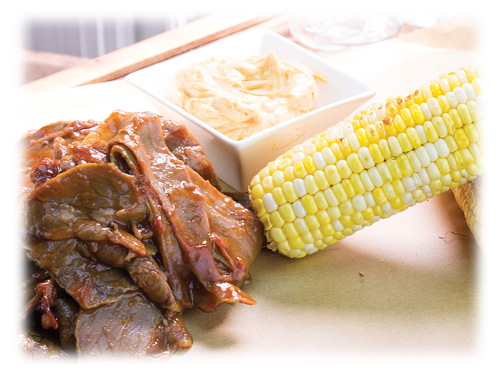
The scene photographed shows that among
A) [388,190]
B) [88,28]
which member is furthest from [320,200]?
[88,28]

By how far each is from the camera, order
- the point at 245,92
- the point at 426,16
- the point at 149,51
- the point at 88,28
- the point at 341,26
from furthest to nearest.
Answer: the point at 88,28 → the point at 426,16 → the point at 341,26 → the point at 149,51 → the point at 245,92

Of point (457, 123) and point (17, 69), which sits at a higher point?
point (457, 123)

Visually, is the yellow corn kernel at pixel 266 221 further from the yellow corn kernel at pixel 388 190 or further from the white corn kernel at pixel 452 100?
the white corn kernel at pixel 452 100

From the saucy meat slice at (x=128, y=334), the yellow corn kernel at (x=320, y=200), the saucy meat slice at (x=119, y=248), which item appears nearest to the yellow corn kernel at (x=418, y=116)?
the yellow corn kernel at (x=320, y=200)

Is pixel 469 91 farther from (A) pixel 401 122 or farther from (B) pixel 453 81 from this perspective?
(A) pixel 401 122
